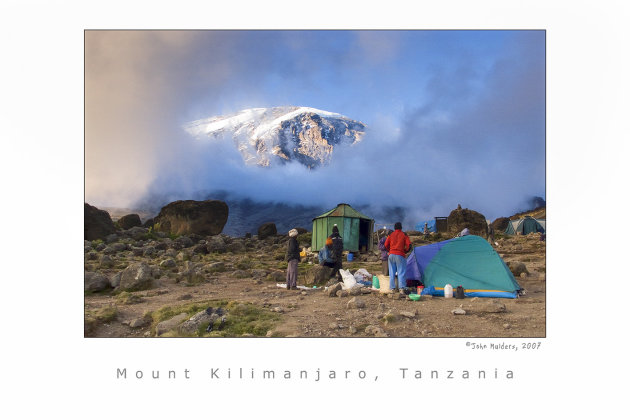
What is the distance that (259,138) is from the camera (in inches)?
1005

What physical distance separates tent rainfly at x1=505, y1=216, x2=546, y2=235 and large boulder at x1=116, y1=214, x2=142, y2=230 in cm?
2512

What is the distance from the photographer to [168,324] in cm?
705

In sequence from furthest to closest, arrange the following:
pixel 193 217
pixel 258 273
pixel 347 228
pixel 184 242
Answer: pixel 193 217, pixel 184 242, pixel 347 228, pixel 258 273

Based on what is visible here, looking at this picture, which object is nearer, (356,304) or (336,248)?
(356,304)

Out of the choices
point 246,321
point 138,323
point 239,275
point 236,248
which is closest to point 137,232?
point 236,248

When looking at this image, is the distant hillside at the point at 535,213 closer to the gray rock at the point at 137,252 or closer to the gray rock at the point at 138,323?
the gray rock at the point at 138,323

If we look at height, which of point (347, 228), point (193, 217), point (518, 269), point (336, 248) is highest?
point (193, 217)

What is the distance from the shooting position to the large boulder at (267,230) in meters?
30.2

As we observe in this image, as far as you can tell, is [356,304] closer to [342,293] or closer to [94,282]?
[342,293]

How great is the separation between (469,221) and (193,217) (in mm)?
19493

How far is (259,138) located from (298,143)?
3.21 m

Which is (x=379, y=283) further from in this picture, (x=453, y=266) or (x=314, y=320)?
(x=314, y=320)

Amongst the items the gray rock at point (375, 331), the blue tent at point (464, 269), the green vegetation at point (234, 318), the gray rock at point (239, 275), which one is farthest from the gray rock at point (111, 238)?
the gray rock at point (375, 331)

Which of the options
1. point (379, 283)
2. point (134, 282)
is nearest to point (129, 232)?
point (134, 282)
